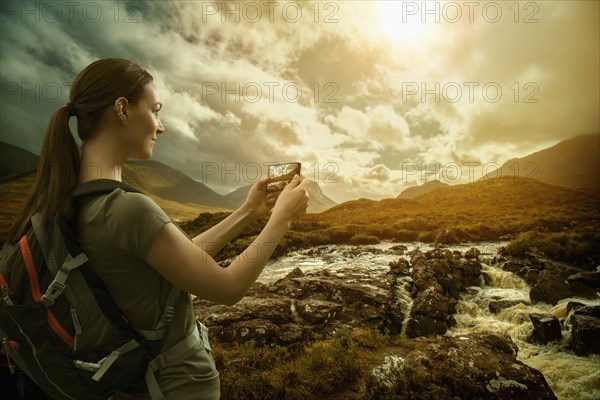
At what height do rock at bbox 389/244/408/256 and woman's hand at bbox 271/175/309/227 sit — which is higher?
woman's hand at bbox 271/175/309/227

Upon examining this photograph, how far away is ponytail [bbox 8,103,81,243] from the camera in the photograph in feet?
4.29

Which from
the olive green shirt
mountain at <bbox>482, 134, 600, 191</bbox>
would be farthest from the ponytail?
mountain at <bbox>482, 134, 600, 191</bbox>

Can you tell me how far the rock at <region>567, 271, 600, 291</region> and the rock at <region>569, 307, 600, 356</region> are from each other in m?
3.41

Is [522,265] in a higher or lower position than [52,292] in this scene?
lower

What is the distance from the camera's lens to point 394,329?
9758 mm

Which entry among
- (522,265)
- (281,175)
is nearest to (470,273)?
(522,265)

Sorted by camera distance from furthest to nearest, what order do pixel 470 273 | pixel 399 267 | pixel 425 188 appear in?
pixel 425 188 → pixel 399 267 → pixel 470 273

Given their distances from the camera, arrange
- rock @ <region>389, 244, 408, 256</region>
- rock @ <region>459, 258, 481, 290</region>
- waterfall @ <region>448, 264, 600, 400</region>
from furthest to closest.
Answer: rock @ <region>389, 244, 408, 256</region> < rock @ <region>459, 258, 481, 290</region> < waterfall @ <region>448, 264, 600, 400</region>

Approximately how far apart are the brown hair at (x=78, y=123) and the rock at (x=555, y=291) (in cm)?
1277

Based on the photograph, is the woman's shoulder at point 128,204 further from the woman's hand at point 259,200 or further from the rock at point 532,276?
the rock at point 532,276

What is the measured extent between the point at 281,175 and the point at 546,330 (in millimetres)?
9660

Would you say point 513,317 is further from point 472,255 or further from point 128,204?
point 128,204

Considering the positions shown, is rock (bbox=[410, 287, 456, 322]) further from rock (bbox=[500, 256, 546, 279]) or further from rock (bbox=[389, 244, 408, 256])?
rock (bbox=[389, 244, 408, 256])

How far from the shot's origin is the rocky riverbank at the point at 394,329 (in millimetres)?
5863
